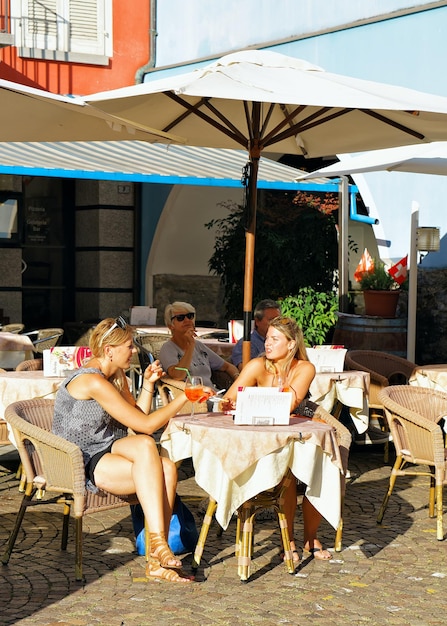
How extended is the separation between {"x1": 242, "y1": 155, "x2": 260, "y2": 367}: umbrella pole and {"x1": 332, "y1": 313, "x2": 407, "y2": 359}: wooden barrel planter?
12.5 ft

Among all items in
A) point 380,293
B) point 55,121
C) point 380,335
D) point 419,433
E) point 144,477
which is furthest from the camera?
point 380,293

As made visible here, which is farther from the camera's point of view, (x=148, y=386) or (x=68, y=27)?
(x=68, y=27)

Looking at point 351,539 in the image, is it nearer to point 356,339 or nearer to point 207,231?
point 356,339

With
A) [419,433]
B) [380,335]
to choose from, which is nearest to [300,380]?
[419,433]

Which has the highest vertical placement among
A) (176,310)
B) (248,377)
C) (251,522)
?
(176,310)

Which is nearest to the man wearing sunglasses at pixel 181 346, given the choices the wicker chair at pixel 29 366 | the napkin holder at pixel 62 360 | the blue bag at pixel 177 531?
the napkin holder at pixel 62 360

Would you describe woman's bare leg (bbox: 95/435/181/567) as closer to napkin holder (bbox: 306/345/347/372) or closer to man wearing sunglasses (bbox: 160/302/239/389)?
man wearing sunglasses (bbox: 160/302/239/389)

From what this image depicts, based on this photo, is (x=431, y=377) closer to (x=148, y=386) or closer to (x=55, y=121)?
(x=148, y=386)

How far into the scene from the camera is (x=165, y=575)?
5016 mm

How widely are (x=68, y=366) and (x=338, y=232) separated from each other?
5.63 m

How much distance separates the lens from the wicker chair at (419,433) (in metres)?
5.95

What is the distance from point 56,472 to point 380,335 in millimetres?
6042

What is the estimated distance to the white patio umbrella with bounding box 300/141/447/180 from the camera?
9.25 m

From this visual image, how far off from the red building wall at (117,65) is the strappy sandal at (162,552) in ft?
33.4
